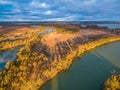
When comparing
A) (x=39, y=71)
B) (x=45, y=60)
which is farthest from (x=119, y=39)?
(x=39, y=71)

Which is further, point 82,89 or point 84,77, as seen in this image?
point 84,77

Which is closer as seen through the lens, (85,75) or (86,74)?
(85,75)

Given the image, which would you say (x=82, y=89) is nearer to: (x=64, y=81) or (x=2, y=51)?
(x=64, y=81)

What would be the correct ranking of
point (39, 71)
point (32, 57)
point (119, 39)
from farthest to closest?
point (119, 39) → point (32, 57) → point (39, 71)

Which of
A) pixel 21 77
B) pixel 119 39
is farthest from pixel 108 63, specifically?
pixel 119 39

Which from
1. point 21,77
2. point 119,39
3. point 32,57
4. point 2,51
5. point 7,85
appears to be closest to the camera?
point 7,85

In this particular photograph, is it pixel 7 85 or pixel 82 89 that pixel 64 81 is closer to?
pixel 82 89
